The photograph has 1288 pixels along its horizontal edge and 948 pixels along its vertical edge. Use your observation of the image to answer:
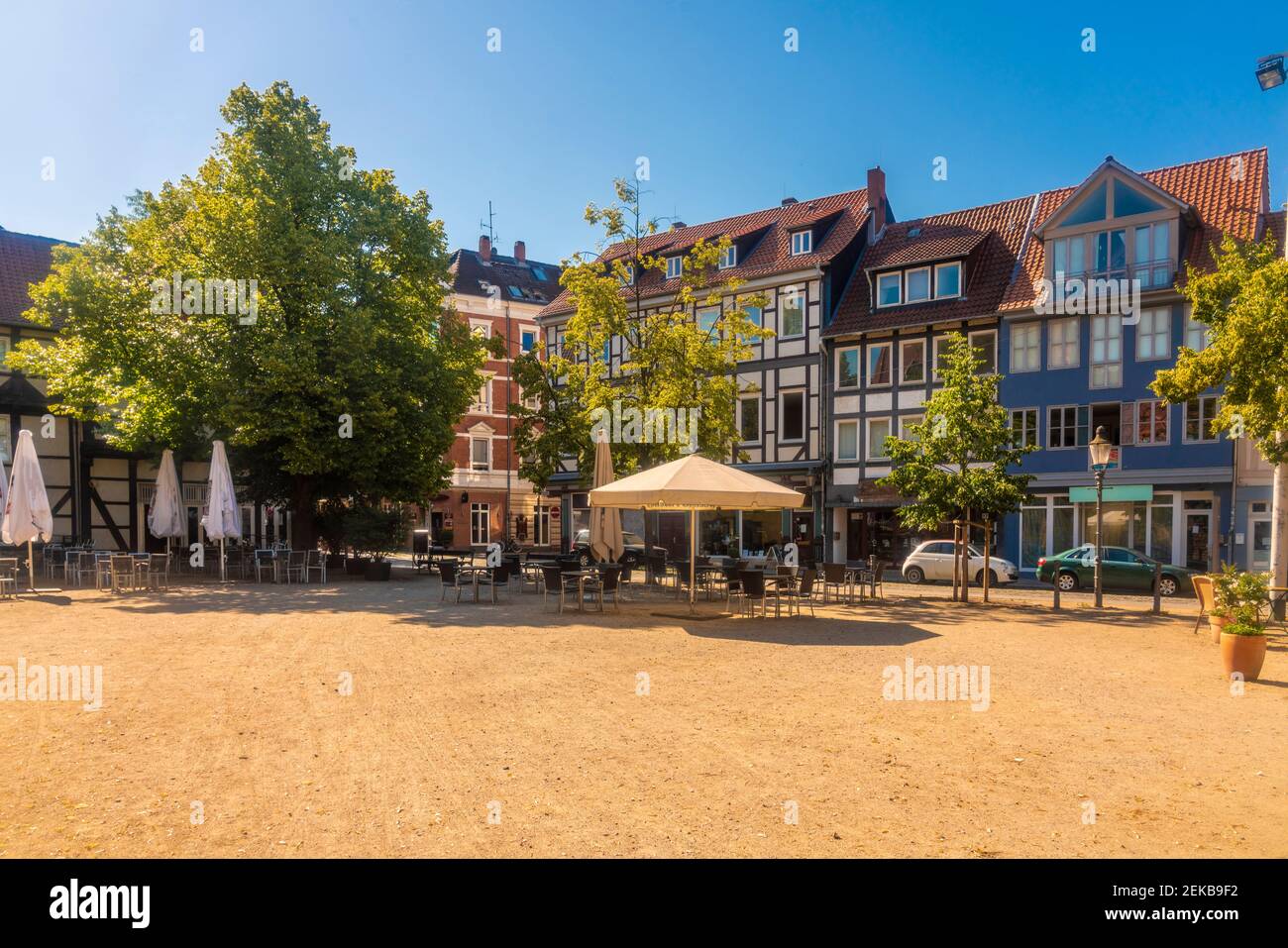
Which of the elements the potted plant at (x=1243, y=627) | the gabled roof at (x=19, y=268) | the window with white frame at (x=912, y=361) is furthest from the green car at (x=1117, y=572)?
the gabled roof at (x=19, y=268)

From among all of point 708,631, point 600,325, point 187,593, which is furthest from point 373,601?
point 600,325

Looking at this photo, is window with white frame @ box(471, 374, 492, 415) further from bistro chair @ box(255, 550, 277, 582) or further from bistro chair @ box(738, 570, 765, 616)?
bistro chair @ box(738, 570, 765, 616)

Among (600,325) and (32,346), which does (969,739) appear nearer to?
(600,325)

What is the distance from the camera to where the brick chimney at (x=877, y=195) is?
3669 centimetres

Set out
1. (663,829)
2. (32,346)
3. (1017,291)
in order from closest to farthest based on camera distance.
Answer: (663,829) < (32,346) < (1017,291)

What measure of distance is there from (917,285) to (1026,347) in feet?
15.7

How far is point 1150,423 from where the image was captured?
1085 inches

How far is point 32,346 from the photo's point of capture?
25.0 metres

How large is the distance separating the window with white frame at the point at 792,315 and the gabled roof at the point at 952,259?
1.34 m

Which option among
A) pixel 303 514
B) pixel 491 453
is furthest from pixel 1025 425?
pixel 491 453

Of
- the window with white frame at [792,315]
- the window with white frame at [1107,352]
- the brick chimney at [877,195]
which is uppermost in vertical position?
the brick chimney at [877,195]

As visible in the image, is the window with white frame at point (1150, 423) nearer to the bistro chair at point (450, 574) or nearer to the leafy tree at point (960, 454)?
the leafy tree at point (960, 454)
